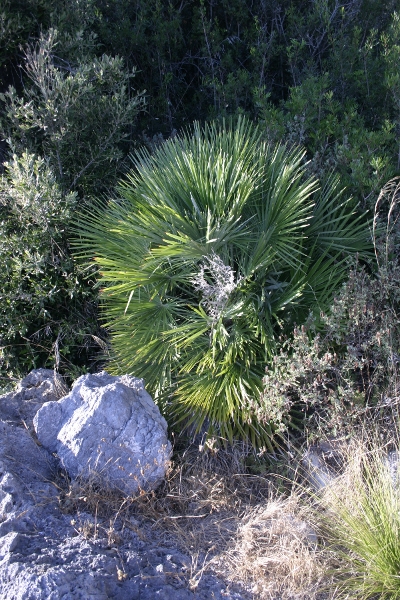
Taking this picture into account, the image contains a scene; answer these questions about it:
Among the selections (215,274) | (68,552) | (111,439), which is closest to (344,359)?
(215,274)

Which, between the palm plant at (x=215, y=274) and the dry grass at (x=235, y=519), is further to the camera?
the palm plant at (x=215, y=274)

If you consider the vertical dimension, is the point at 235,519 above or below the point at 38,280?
below

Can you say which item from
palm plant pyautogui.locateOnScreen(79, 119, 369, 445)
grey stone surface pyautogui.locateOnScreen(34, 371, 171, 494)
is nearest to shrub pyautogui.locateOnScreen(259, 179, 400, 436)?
palm plant pyautogui.locateOnScreen(79, 119, 369, 445)

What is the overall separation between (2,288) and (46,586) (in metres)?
2.48

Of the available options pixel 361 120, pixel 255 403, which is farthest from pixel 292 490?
pixel 361 120

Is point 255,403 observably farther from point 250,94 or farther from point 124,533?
point 250,94

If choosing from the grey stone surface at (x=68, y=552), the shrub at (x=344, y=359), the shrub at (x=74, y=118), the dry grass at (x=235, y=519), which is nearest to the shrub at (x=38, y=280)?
the shrub at (x=74, y=118)

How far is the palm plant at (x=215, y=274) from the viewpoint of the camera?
12.1 ft

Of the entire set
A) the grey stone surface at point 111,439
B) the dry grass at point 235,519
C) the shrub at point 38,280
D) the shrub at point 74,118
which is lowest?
the dry grass at point 235,519

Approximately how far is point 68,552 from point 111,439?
2.30ft

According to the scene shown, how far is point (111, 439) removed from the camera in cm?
332

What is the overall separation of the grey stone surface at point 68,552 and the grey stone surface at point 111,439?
14 centimetres

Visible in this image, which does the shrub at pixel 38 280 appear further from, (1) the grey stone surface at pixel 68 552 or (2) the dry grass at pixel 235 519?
(2) the dry grass at pixel 235 519

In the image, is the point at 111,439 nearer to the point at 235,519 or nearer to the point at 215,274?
the point at 235,519
